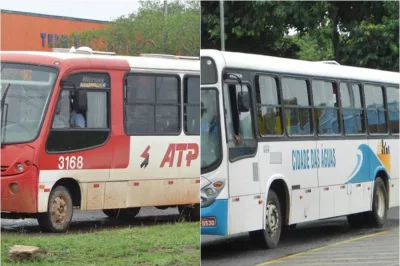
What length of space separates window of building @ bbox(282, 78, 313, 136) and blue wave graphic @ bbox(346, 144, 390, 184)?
2.07 feet

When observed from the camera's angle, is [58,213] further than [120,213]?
No

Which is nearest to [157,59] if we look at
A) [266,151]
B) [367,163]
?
[266,151]

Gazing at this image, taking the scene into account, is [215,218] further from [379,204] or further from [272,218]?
[379,204]

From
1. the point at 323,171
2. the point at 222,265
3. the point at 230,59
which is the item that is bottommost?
the point at 222,265

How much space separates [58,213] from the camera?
7.05 ft

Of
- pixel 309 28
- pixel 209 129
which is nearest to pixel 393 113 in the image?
pixel 309 28

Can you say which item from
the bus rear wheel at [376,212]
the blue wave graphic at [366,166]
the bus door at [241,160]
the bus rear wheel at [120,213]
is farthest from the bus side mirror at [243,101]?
the bus rear wheel at [376,212]

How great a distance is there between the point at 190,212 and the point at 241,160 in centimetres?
137

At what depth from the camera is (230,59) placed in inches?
113

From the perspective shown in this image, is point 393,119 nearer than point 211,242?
No

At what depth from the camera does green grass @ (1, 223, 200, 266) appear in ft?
6.98

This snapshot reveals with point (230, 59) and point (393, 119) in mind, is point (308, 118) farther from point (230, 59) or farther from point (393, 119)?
point (230, 59)

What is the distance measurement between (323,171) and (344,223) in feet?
2.72

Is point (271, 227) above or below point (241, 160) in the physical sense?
below
